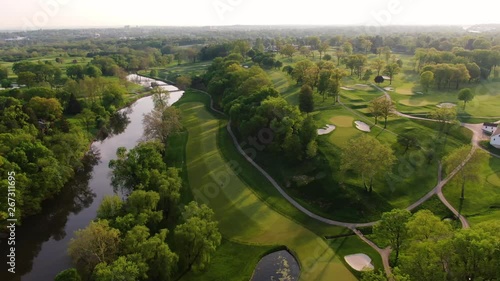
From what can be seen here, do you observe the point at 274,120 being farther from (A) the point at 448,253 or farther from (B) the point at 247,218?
(A) the point at 448,253

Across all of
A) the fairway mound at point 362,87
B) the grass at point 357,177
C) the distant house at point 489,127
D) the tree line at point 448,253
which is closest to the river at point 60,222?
the grass at point 357,177

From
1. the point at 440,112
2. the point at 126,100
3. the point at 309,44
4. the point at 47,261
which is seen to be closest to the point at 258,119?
the point at 440,112

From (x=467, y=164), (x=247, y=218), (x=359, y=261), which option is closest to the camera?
(x=359, y=261)

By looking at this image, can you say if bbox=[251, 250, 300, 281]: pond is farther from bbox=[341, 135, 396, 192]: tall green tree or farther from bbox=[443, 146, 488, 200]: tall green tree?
bbox=[443, 146, 488, 200]: tall green tree

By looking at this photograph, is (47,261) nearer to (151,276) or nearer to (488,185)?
(151,276)

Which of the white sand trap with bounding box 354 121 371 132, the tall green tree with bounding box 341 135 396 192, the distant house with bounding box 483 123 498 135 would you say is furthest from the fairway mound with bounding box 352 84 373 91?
the tall green tree with bounding box 341 135 396 192

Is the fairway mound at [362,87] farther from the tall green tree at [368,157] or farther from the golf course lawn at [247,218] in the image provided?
the tall green tree at [368,157]

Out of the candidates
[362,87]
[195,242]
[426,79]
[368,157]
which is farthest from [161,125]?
[426,79]
